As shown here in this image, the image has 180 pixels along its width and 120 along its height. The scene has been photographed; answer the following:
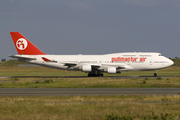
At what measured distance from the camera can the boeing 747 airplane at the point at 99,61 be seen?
49.0 m

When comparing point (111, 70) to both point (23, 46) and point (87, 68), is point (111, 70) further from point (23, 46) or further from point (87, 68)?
point (23, 46)

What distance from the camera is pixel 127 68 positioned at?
48844 mm

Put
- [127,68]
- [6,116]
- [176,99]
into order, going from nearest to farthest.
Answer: [6,116] < [176,99] < [127,68]

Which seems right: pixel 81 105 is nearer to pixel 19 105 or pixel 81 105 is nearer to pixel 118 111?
pixel 118 111

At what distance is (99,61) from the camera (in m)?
50.1

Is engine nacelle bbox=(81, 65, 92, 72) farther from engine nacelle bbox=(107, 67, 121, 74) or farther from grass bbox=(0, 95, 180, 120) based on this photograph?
grass bbox=(0, 95, 180, 120)

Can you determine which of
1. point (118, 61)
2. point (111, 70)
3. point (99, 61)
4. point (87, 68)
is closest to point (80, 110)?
point (111, 70)

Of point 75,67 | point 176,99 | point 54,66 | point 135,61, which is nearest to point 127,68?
point 135,61

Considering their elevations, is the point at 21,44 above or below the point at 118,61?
above

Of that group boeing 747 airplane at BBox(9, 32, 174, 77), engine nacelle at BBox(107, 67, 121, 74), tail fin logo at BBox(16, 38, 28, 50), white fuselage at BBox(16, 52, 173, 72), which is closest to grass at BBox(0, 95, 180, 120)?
engine nacelle at BBox(107, 67, 121, 74)

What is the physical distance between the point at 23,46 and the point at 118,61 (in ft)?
66.2

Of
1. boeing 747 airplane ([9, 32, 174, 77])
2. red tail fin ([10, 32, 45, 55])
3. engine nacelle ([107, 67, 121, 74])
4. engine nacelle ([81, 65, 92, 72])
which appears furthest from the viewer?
red tail fin ([10, 32, 45, 55])

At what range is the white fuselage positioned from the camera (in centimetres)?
4909

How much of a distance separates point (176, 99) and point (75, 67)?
33.2 meters
